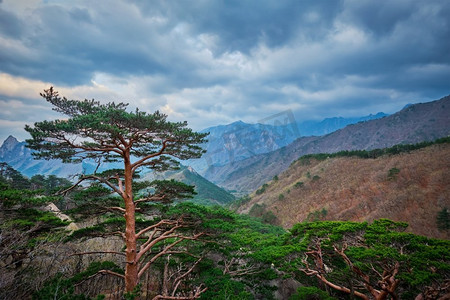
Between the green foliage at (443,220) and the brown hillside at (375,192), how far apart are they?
2.60ft

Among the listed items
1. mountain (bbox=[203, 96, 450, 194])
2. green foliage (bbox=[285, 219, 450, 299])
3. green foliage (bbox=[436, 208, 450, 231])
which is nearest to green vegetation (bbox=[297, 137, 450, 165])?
green foliage (bbox=[436, 208, 450, 231])

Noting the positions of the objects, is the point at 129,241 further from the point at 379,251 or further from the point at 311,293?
the point at 379,251

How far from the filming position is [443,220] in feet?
→ 94.8

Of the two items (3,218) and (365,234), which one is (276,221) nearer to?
(365,234)

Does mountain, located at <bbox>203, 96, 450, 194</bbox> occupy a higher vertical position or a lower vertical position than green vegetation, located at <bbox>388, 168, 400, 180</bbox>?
higher

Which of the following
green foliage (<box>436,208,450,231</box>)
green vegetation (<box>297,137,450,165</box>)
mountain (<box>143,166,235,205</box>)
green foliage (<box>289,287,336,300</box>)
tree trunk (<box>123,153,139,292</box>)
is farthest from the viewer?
mountain (<box>143,166,235,205</box>)

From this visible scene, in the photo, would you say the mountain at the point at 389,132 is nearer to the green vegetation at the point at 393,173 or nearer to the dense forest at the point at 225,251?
the green vegetation at the point at 393,173

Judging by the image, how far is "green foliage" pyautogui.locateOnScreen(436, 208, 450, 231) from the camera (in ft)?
93.1

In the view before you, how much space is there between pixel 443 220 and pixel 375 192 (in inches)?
578

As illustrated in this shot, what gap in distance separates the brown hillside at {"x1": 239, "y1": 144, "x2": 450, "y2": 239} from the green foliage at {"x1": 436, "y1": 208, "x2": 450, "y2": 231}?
2.60 feet

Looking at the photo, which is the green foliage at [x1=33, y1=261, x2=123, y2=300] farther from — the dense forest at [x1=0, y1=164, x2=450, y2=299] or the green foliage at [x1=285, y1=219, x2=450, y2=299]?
the green foliage at [x1=285, y1=219, x2=450, y2=299]

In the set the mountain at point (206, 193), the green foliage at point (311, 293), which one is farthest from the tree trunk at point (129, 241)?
the mountain at point (206, 193)

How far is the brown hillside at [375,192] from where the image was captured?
3403 centimetres

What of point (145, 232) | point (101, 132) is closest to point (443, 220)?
point (145, 232)
